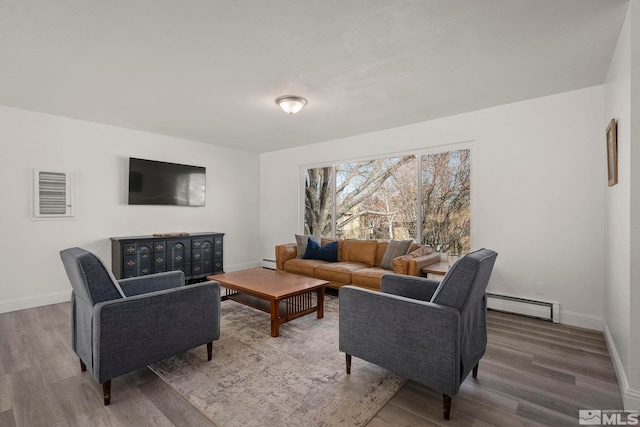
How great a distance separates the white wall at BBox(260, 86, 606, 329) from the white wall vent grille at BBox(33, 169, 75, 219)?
5.07 meters

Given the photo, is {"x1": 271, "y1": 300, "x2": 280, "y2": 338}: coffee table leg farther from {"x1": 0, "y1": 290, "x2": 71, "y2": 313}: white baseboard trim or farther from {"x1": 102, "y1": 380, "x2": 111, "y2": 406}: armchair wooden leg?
{"x1": 0, "y1": 290, "x2": 71, "y2": 313}: white baseboard trim

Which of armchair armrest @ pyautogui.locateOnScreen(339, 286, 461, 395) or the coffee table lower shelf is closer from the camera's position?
armchair armrest @ pyautogui.locateOnScreen(339, 286, 461, 395)

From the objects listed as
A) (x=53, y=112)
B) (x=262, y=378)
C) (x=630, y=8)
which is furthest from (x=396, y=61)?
(x=53, y=112)

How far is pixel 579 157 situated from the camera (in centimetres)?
330

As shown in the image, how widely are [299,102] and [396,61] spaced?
1.22 meters

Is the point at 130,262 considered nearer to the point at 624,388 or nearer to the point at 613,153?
the point at 624,388

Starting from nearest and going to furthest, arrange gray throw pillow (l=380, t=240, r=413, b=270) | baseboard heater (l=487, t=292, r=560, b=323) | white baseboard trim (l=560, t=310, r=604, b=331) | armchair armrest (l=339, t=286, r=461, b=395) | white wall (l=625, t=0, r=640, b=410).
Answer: armchair armrest (l=339, t=286, r=461, b=395)
white wall (l=625, t=0, r=640, b=410)
white baseboard trim (l=560, t=310, r=604, b=331)
baseboard heater (l=487, t=292, r=560, b=323)
gray throw pillow (l=380, t=240, r=413, b=270)

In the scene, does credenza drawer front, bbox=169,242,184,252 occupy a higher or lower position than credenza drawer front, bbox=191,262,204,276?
higher

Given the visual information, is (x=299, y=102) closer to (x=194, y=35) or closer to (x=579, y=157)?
(x=194, y=35)

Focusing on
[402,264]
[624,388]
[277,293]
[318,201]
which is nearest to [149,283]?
[277,293]

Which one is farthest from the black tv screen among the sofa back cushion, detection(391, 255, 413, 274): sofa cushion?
detection(391, 255, 413, 274): sofa cushion

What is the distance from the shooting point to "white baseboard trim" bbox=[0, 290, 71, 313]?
379cm

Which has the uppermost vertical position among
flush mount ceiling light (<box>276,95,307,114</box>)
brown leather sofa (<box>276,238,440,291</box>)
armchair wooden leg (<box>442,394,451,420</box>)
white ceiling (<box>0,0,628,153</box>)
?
white ceiling (<box>0,0,628,153</box>)

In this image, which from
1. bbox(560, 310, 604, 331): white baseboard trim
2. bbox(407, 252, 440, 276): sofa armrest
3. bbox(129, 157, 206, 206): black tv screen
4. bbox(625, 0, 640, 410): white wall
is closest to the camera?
bbox(625, 0, 640, 410): white wall
